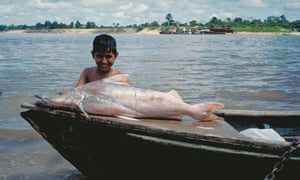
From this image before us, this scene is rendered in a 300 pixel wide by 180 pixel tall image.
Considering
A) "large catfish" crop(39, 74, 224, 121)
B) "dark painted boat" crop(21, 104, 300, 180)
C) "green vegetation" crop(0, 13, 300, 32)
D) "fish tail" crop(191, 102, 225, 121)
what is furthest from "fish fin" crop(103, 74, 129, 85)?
"green vegetation" crop(0, 13, 300, 32)

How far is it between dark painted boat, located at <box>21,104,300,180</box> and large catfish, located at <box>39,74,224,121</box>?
0.29ft

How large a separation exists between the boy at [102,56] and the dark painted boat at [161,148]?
0.83 m

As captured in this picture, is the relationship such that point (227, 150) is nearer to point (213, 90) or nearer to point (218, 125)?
point (218, 125)

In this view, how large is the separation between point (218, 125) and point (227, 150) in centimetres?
58

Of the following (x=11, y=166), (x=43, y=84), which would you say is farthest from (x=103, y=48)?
(x=43, y=84)

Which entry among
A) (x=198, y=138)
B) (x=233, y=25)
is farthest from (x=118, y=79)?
(x=233, y=25)

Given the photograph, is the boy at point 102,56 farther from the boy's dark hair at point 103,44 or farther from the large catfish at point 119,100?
the large catfish at point 119,100

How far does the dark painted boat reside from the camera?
3525 millimetres

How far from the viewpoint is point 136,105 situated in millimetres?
3830

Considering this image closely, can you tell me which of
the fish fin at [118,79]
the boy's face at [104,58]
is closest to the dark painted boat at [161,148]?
the fish fin at [118,79]

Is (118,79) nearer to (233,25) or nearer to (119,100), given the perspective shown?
(119,100)

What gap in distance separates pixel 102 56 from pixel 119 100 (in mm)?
737

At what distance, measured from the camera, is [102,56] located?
434 cm

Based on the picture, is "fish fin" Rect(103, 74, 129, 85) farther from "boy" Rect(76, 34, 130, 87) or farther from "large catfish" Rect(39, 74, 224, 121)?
"boy" Rect(76, 34, 130, 87)
